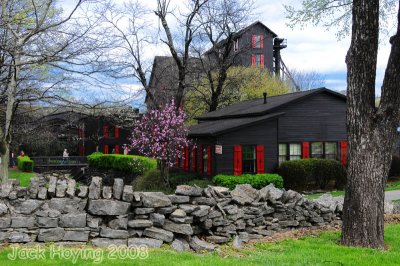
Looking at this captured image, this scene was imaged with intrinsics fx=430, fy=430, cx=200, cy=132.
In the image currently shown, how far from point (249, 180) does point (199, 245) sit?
11.3 metres

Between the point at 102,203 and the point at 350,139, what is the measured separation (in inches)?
176

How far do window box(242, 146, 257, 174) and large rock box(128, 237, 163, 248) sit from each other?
13129mm

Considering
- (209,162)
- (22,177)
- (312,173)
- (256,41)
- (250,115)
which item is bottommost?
(22,177)

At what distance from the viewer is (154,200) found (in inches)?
299

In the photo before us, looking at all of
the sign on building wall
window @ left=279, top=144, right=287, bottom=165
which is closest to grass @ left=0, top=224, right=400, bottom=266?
the sign on building wall

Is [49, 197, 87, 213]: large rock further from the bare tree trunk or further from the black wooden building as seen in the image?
the black wooden building

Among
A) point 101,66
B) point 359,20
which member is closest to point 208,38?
point 101,66

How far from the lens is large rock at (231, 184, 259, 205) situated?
8.79 metres

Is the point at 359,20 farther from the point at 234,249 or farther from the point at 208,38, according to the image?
the point at 208,38

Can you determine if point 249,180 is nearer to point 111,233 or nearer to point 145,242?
point 145,242

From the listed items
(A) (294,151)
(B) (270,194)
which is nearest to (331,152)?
(A) (294,151)

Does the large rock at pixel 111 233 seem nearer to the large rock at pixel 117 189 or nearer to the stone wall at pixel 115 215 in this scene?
the stone wall at pixel 115 215

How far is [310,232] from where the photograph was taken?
352 inches

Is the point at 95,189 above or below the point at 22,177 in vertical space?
above
